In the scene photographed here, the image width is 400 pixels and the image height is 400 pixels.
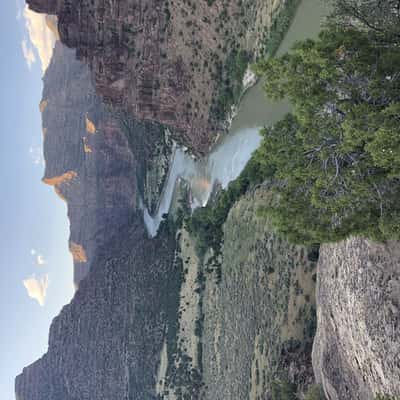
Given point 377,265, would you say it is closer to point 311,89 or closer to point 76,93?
point 311,89

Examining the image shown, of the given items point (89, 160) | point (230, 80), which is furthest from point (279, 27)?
point (89, 160)

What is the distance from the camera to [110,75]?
208ft

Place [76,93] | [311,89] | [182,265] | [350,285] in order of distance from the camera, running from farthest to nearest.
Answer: [76,93] < [182,265] < [350,285] < [311,89]

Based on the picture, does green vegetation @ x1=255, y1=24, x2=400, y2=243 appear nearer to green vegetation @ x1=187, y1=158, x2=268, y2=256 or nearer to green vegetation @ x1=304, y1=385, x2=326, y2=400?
green vegetation @ x1=304, y1=385, x2=326, y2=400

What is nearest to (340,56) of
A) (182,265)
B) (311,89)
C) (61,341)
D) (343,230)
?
(311,89)

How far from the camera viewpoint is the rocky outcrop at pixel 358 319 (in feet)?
74.5

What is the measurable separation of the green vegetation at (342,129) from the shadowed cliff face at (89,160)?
6114cm

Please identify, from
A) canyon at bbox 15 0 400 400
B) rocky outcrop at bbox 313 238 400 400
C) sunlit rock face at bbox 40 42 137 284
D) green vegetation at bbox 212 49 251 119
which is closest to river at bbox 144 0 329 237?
canyon at bbox 15 0 400 400

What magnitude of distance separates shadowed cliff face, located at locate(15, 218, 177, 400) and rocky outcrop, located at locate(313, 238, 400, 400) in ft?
136

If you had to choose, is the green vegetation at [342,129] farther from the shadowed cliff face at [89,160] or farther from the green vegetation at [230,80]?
the shadowed cliff face at [89,160]

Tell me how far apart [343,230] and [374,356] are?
703 cm

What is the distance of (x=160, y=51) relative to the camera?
199ft

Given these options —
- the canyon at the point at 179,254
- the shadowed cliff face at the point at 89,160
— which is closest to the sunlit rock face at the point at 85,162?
the shadowed cliff face at the point at 89,160

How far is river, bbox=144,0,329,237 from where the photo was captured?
154 feet
